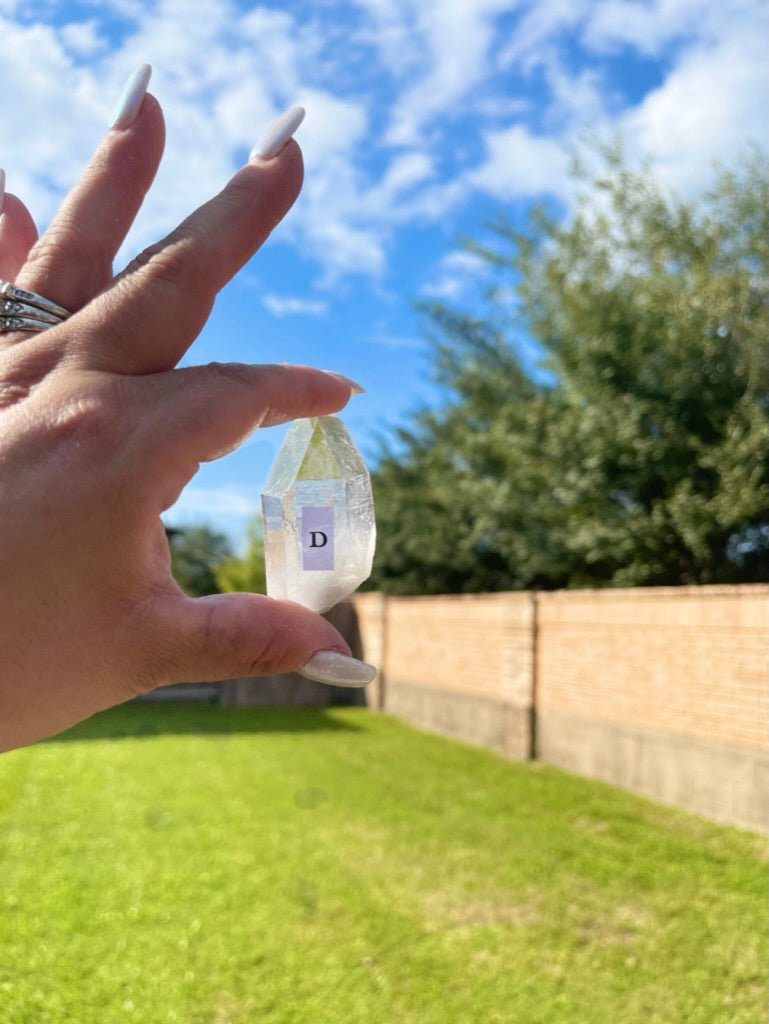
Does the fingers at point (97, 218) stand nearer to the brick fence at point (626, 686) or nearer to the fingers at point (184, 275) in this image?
the fingers at point (184, 275)

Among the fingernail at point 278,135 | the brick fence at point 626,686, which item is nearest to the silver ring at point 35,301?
the fingernail at point 278,135

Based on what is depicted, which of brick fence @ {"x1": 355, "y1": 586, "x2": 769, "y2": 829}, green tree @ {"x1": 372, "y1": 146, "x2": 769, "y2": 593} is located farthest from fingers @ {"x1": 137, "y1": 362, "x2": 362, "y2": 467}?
green tree @ {"x1": 372, "y1": 146, "x2": 769, "y2": 593}

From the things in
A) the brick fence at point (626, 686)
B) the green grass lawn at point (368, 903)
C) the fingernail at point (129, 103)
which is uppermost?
the fingernail at point (129, 103)

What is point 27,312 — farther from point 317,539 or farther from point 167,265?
point 317,539

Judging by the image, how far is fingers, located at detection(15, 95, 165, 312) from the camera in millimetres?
937

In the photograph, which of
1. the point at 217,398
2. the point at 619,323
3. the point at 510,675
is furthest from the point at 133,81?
the point at 619,323

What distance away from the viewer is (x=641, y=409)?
11.9m

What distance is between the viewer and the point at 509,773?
9.98 metres

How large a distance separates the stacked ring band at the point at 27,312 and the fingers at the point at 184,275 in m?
0.07

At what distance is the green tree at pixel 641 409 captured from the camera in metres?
11.6

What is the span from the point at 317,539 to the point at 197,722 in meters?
14.5

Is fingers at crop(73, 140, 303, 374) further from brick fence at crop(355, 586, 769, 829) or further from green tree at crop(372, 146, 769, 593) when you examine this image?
green tree at crop(372, 146, 769, 593)

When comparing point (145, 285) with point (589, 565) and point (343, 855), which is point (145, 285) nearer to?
point (343, 855)

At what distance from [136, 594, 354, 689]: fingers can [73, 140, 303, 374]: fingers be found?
22 centimetres
